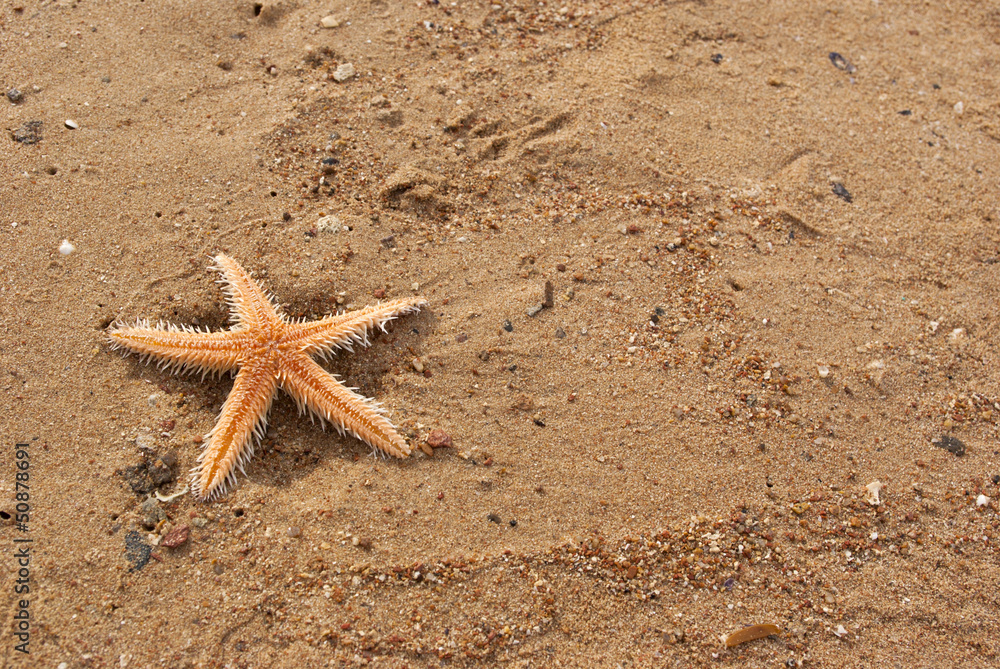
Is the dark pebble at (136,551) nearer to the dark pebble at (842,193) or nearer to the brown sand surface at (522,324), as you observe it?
the brown sand surface at (522,324)

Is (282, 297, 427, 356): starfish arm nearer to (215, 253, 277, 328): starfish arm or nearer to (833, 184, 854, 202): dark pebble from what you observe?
(215, 253, 277, 328): starfish arm

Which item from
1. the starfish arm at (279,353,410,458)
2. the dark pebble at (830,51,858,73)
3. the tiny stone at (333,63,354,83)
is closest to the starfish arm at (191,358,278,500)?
the starfish arm at (279,353,410,458)

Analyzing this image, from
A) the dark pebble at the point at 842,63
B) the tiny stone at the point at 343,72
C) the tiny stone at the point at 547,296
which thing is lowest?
the tiny stone at the point at 547,296

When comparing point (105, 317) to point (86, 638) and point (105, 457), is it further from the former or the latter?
point (86, 638)

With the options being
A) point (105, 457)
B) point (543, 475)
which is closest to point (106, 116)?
point (105, 457)

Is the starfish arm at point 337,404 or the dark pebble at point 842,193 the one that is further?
the dark pebble at point 842,193
